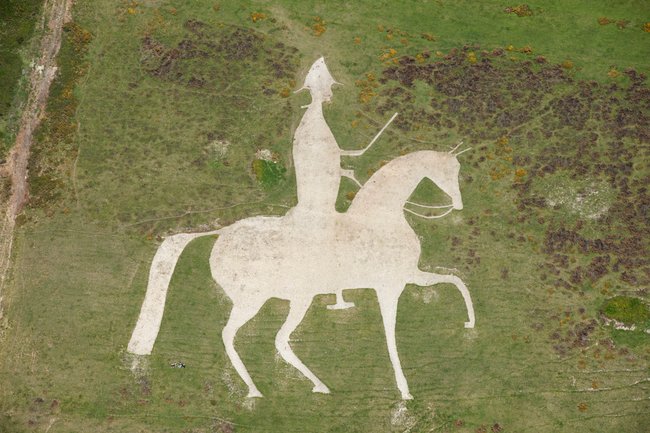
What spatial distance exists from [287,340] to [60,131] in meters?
17.2

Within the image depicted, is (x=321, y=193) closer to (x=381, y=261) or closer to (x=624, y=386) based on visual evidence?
(x=381, y=261)

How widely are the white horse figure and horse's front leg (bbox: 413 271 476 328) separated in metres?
0.05

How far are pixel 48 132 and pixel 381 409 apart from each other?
23.5 meters

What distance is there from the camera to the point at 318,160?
105ft

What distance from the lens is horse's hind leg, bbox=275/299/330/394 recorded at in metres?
29.4

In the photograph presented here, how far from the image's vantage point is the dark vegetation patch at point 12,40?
33156 mm

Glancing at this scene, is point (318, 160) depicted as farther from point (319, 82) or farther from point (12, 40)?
point (12, 40)

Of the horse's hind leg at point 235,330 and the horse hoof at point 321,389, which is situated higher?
the horse's hind leg at point 235,330

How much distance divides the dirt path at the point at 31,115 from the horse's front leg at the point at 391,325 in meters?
19.8

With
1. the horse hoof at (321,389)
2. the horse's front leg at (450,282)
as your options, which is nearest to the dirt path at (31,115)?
the horse hoof at (321,389)

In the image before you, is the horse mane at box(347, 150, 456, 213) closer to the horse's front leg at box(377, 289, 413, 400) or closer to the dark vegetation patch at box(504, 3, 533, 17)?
the horse's front leg at box(377, 289, 413, 400)

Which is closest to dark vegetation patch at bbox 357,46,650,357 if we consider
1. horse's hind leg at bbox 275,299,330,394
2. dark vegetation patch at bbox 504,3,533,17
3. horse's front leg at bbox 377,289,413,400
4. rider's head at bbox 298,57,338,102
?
rider's head at bbox 298,57,338,102

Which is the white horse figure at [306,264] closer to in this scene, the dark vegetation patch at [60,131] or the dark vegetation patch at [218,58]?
the dark vegetation patch at [60,131]

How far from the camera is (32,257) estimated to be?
30891 millimetres
